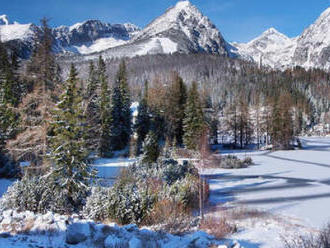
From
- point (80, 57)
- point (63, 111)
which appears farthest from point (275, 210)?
point (80, 57)

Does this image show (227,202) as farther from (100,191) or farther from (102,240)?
(102,240)

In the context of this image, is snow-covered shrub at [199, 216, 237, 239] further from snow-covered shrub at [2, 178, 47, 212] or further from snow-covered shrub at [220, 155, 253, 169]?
snow-covered shrub at [220, 155, 253, 169]

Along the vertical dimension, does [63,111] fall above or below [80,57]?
below

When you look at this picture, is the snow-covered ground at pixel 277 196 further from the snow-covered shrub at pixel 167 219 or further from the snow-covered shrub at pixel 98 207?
the snow-covered shrub at pixel 98 207

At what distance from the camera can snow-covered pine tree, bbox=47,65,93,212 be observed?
13.2 meters

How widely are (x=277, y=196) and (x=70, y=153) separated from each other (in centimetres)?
1314

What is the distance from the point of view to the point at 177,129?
144 ft

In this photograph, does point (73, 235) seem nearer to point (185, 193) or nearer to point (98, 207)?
point (98, 207)

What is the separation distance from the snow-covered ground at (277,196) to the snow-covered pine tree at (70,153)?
7.85 metres

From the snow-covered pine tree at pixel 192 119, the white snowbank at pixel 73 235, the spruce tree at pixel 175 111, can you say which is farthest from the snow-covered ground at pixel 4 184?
the spruce tree at pixel 175 111

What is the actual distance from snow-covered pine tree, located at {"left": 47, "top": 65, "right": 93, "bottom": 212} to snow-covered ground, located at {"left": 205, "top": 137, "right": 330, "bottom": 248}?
7852mm

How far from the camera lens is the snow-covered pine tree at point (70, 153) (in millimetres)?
13156

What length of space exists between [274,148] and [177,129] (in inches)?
779

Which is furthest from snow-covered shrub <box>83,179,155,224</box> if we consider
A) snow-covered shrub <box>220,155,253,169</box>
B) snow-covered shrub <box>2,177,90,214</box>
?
snow-covered shrub <box>220,155,253,169</box>
